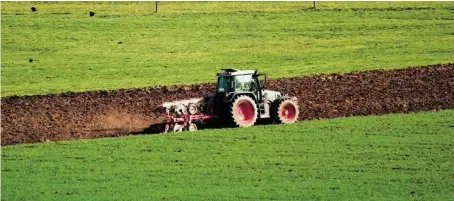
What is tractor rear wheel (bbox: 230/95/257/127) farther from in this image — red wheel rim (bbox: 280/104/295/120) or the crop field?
the crop field

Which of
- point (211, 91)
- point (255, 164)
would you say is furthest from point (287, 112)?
point (255, 164)

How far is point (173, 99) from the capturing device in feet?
107

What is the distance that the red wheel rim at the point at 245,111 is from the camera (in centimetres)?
2939

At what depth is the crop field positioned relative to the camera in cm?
2236

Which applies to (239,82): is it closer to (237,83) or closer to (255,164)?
(237,83)

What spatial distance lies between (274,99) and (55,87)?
767 centimetres

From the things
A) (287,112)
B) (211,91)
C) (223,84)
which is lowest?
(287,112)

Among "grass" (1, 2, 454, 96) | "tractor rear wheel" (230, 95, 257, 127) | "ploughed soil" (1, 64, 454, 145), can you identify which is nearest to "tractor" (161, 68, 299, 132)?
"tractor rear wheel" (230, 95, 257, 127)

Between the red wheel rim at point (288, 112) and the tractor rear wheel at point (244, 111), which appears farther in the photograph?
the red wheel rim at point (288, 112)

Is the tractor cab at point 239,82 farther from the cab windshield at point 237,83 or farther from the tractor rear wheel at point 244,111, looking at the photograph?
the tractor rear wheel at point 244,111

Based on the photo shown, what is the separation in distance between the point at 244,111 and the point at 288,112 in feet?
4.29

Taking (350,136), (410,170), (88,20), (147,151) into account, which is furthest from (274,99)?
(88,20)

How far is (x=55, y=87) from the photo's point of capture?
34406 millimetres

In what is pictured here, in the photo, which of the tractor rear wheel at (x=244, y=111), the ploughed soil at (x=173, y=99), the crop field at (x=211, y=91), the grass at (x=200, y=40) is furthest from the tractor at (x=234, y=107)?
the grass at (x=200, y=40)
